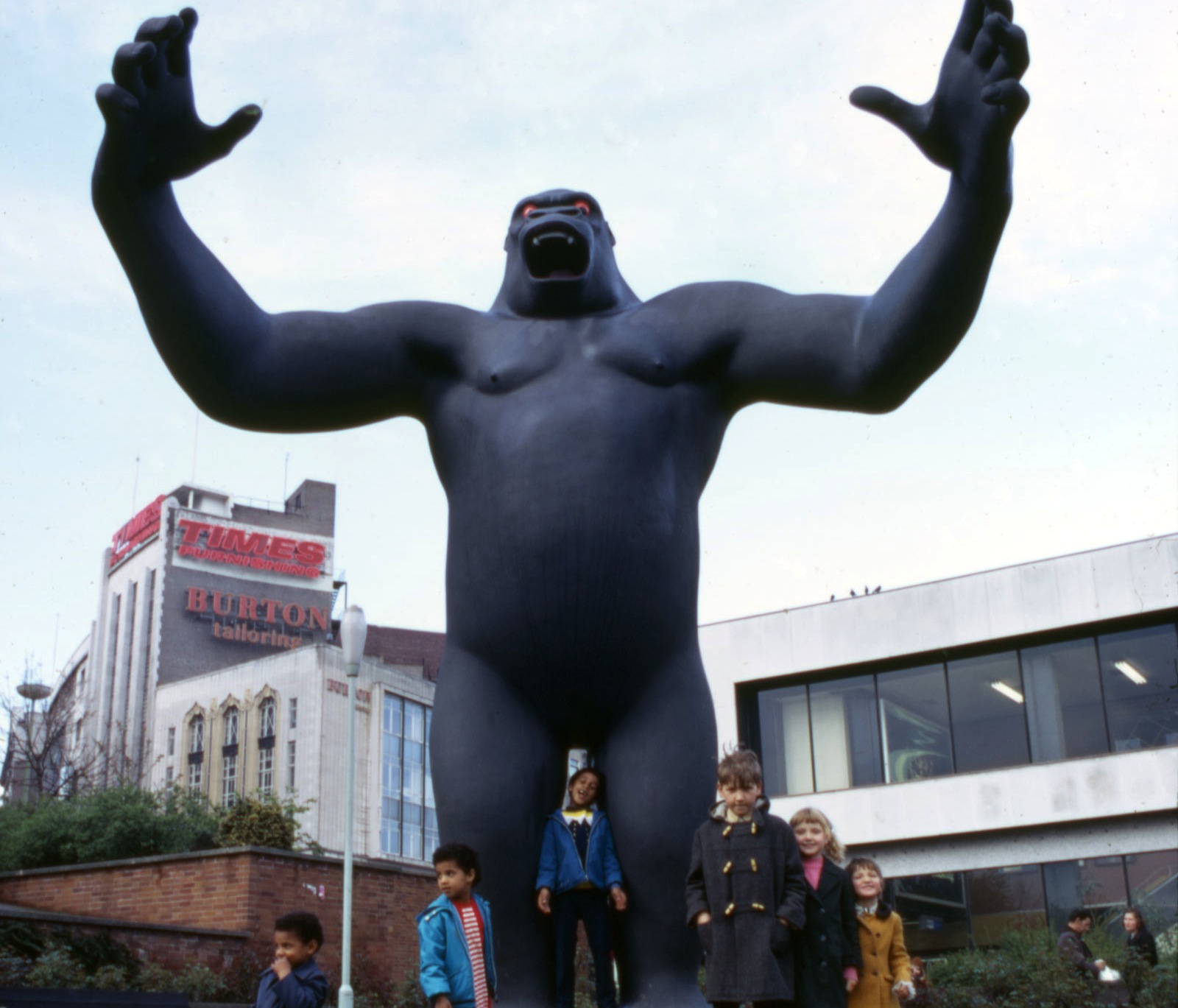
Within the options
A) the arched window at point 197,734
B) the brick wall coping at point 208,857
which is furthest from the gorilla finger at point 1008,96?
the arched window at point 197,734

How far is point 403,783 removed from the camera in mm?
46969

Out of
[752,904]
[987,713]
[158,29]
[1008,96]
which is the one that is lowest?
[752,904]

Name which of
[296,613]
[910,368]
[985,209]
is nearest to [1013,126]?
[985,209]

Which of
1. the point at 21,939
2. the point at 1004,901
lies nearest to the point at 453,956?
the point at 21,939

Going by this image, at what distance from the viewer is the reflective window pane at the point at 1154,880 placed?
22000 millimetres

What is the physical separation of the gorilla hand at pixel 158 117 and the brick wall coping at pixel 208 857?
15.6 m

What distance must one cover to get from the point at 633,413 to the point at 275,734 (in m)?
46.1

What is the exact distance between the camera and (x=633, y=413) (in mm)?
3162

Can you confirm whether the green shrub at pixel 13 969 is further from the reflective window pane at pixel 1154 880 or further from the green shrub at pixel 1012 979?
the reflective window pane at pixel 1154 880

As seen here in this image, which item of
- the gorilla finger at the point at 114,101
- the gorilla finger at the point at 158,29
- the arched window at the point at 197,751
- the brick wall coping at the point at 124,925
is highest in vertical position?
the arched window at the point at 197,751

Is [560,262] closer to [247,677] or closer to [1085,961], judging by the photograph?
[1085,961]

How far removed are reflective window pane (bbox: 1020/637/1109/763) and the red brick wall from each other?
37.5 feet

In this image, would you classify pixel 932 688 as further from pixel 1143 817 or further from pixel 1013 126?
pixel 1013 126

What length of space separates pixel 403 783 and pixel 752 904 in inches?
1745
